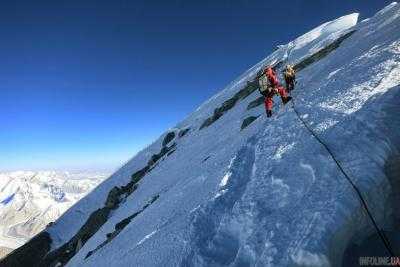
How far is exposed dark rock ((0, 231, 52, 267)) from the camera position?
50594 millimetres

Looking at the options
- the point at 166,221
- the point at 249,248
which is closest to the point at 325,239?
the point at 249,248

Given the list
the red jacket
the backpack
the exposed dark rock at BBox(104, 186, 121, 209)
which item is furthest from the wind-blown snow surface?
the exposed dark rock at BBox(104, 186, 121, 209)

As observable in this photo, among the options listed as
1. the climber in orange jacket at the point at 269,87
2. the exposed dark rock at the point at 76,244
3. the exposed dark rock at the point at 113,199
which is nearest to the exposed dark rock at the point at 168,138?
the exposed dark rock at the point at 113,199

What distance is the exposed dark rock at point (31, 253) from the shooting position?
50.6 metres

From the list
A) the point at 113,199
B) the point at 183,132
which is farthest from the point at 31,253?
the point at 183,132

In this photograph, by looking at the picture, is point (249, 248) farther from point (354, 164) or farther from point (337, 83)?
point (337, 83)

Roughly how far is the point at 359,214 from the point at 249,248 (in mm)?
2684

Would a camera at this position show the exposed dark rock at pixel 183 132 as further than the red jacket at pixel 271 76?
Yes

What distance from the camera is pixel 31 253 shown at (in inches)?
2056

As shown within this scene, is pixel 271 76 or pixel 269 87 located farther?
pixel 271 76

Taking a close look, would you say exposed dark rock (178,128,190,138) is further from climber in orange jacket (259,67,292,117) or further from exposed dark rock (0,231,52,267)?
climber in orange jacket (259,67,292,117)

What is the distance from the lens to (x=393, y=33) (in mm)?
16812

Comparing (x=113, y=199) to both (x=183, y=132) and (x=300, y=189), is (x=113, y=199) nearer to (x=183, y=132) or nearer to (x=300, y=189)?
(x=183, y=132)

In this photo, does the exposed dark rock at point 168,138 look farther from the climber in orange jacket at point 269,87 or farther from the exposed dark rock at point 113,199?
the climber in orange jacket at point 269,87
